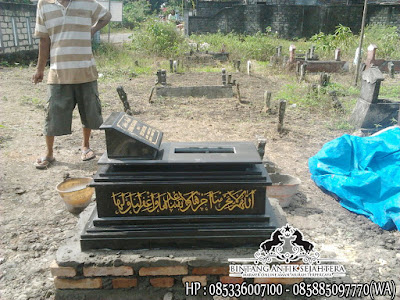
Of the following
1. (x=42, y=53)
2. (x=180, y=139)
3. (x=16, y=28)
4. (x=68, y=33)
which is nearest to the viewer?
(x=68, y=33)

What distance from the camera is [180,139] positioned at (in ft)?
17.4

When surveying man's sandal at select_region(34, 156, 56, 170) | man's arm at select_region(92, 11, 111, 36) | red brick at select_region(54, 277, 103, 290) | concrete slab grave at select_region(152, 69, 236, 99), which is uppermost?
man's arm at select_region(92, 11, 111, 36)

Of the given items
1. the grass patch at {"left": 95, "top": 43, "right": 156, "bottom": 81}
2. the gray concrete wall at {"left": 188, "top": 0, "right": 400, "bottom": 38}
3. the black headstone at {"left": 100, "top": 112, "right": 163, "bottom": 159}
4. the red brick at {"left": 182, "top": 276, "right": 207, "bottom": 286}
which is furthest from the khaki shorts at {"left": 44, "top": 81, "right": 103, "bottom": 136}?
the gray concrete wall at {"left": 188, "top": 0, "right": 400, "bottom": 38}

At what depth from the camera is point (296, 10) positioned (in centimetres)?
2036

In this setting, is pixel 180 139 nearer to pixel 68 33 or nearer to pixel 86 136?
pixel 86 136

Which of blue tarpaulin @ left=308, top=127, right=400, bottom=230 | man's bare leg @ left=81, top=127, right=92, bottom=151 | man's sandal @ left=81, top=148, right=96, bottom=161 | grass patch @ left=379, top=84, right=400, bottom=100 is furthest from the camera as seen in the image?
grass patch @ left=379, top=84, right=400, bottom=100

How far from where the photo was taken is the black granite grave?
7.13 feet

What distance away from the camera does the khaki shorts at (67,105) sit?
12.5ft

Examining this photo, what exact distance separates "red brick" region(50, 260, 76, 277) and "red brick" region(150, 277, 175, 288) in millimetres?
494

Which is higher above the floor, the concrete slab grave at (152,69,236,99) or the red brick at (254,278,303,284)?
the concrete slab grave at (152,69,236,99)

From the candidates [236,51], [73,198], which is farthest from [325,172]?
[236,51]

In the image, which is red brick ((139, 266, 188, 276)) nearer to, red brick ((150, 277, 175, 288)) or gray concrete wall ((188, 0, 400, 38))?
red brick ((150, 277, 175, 288))

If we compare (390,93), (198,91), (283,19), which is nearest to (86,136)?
(198,91)

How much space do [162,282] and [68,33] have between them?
109 inches
